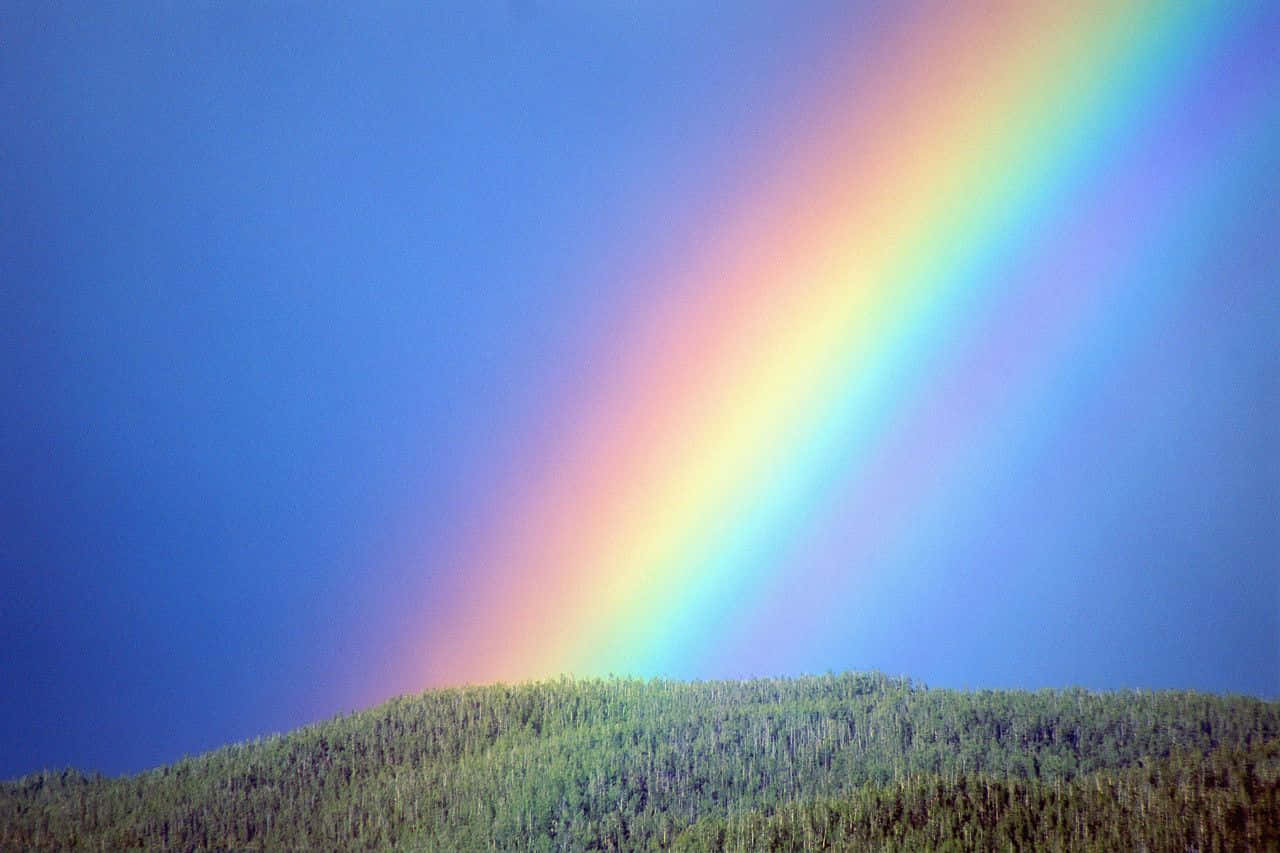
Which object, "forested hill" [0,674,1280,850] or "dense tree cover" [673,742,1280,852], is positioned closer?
"dense tree cover" [673,742,1280,852]

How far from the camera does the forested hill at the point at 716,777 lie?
5500 millimetres

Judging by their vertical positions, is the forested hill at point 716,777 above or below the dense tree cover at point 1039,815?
above

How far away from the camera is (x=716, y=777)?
6.15 metres

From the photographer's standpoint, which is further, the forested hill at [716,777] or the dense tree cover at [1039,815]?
the forested hill at [716,777]

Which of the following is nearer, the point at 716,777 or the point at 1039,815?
the point at 1039,815

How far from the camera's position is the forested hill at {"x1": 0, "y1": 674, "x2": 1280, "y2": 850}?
18.0 ft

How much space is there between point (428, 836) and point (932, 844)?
8.01 feet

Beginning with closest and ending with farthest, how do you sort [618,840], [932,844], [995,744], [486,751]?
1. [932,844]
2. [618,840]
3. [995,744]
4. [486,751]

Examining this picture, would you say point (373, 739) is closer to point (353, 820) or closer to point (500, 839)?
point (353, 820)

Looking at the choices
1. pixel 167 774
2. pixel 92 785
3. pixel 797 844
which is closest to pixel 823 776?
pixel 797 844

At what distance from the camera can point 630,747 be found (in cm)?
649

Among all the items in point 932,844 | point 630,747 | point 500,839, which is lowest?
point 932,844

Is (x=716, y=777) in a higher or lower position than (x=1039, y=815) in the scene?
higher

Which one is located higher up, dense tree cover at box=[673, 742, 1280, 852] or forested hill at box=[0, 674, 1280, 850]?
forested hill at box=[0, 674, 1280, 850]
